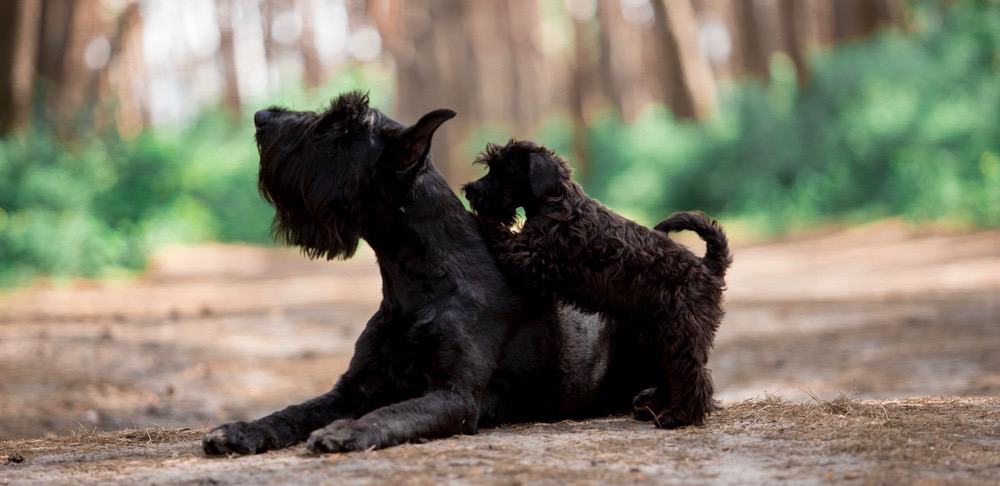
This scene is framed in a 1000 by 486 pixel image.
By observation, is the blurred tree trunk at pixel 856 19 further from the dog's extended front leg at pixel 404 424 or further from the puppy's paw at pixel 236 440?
the puppy's paw at pixel 236 440

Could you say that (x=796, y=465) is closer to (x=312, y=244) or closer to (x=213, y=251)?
(x=312, y=244)

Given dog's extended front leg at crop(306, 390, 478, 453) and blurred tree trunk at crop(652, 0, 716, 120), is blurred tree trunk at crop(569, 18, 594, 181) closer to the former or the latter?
blurred tree trunk at crop(652, 0, 716, 120)

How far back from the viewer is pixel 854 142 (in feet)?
74.0

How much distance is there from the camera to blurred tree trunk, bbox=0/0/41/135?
52.7 feet

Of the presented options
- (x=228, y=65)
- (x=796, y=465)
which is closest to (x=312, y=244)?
(x=796, y=465)

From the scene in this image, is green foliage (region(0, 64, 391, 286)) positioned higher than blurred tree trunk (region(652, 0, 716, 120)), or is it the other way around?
blurred tree trunk (region(652, 0, 716, 120))

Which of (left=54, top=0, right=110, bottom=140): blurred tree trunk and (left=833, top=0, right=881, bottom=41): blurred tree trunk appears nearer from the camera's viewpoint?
(left=54, top=0, right=110, bottom=140): blurred tree trunk

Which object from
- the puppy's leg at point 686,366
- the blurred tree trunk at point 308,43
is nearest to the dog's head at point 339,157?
the puppy's leg at point 686,366

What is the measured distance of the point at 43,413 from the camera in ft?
25.1

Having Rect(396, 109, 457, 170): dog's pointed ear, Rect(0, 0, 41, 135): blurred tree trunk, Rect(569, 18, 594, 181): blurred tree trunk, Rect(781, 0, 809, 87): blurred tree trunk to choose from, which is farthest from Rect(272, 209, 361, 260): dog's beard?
Rect(781, 0, 809, 87): blurred tree trunk

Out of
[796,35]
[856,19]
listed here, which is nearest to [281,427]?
[856,19]

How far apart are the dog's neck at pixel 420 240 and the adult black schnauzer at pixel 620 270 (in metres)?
0.19

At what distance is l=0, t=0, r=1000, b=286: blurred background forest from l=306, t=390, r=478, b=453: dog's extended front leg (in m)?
7.99

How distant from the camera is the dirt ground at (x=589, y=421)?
406cm
